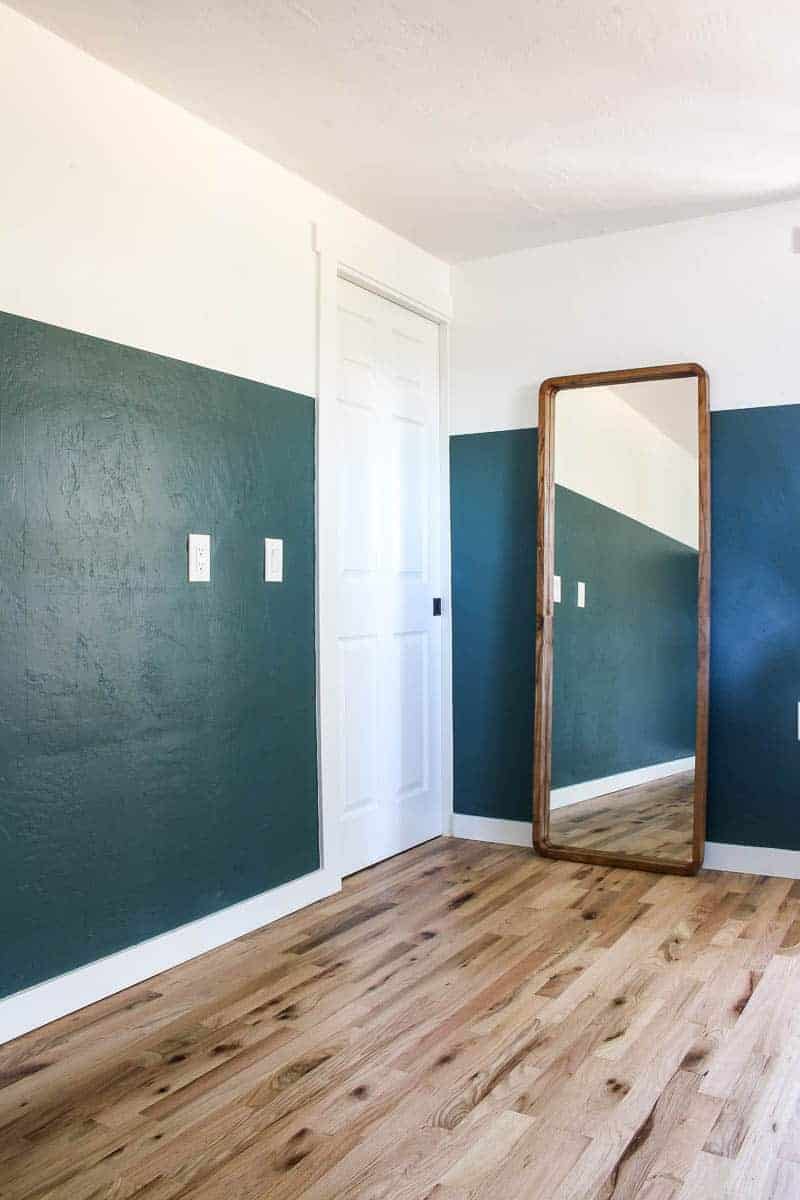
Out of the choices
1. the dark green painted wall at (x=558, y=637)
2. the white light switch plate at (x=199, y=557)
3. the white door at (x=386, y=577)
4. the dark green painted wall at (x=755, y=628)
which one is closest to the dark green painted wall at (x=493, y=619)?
A: the dark green painted wall at (x=558, y=637)

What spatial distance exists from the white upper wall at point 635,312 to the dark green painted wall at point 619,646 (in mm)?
538

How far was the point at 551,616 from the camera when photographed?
3982 millimetres

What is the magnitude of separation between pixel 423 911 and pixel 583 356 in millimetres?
2183

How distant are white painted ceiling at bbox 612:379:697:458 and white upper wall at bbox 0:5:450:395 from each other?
49.0 inches

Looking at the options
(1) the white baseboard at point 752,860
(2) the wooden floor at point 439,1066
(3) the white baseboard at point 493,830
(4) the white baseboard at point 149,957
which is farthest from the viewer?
(3) the white baseboard at point 493,830

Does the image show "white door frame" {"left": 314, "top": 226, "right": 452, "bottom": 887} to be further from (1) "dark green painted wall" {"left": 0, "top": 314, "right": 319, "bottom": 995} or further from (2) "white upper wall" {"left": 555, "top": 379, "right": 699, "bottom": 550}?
(2) "white upper wall" {"left": 555, "top": 379, "right": 699, "bottom": 550}

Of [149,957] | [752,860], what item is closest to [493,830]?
→ [752,860]

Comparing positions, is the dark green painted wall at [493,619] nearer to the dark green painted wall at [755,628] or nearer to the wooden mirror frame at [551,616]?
the wooden mirror frame at [551,616]

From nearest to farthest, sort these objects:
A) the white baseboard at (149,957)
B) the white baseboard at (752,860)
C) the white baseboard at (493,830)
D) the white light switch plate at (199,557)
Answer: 1. the white baseboard at (149,957)
2. the white light switch plate at (199,557)
3. the white baseboard at (752,860)
4. the white baseboard at (493,830)

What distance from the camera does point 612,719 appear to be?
3.87 metres

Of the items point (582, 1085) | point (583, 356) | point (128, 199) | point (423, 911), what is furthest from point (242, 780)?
point (583, 356)

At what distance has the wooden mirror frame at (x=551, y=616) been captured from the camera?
3.70 meters

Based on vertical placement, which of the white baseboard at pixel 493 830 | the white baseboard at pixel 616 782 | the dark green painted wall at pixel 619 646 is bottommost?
the white baseboard at pixel 493 830

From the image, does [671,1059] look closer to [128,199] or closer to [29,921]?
[29,921]
